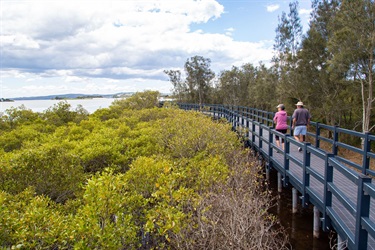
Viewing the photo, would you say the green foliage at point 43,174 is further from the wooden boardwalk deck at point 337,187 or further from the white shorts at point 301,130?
the white shorts at point 301,130

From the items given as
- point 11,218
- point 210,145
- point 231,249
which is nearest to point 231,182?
point 210,145

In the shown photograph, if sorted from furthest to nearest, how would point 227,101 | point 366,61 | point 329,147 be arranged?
point 227,101
point 329,147
point 366,61

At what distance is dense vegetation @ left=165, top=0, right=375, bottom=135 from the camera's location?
1577 cm

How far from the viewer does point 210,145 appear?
823cm

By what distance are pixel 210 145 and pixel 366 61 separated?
13605 millimetres

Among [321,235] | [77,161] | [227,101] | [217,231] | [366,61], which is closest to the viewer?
[217,231]

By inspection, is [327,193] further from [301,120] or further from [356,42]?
[356,42]

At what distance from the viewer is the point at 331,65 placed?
57.6 feet

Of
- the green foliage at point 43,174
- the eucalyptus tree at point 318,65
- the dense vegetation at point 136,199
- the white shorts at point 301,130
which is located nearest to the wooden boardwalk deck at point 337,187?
the white shorts at point 301,130

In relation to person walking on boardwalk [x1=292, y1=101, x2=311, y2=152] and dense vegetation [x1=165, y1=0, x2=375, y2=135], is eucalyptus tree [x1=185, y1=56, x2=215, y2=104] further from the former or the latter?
person walking on boardwalk [x1=292, y1=101, x2=311, y2=152]

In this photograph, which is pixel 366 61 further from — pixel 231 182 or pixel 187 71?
pixel 187 71

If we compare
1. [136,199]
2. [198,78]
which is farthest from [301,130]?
[198,78]

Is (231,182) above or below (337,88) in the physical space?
below

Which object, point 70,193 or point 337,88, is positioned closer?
point 70,193
